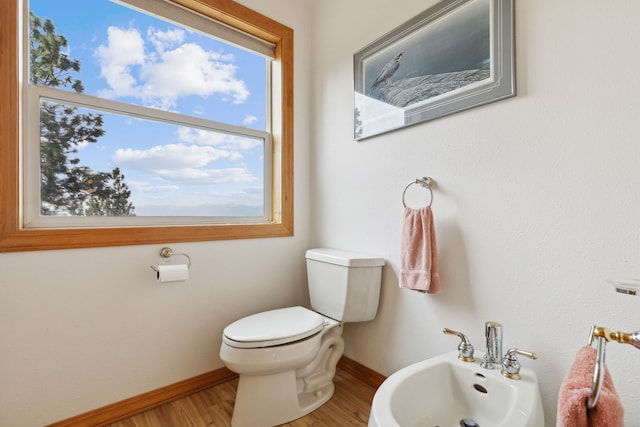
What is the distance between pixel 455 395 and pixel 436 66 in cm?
127

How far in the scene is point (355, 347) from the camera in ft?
5.74

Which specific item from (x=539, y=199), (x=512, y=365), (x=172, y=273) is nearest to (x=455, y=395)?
(x=512, y=365)

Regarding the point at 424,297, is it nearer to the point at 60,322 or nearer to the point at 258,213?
the point at 258,213

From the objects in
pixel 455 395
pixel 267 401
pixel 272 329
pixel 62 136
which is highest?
pixel 62 136

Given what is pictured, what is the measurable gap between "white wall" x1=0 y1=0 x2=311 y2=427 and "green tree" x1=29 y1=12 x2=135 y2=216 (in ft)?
0.81

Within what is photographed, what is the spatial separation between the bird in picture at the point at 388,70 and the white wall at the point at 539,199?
19 centimetres

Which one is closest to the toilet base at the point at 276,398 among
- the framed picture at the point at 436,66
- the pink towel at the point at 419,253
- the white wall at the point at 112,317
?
the white wall at the point at 112,317

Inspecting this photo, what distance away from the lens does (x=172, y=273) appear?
139 cm

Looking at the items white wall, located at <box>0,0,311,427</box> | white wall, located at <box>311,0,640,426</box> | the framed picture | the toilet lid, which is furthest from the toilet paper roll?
the framed picture

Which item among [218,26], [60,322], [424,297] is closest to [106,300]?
[60,322]

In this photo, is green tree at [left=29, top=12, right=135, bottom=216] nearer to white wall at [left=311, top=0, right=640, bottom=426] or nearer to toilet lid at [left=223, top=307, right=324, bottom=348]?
toilet lid at [left=223, top=307, right=324, bottom=348]

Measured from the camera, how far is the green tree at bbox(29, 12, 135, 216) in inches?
50.6

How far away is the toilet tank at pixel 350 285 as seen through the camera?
149 cm

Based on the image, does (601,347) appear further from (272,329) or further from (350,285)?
(272,329)
